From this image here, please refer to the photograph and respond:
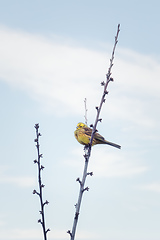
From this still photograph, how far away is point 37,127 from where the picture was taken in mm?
5824

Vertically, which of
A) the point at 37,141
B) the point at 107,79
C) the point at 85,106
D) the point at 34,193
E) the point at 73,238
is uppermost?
the point at 85,106

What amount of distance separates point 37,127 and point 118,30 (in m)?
2.06

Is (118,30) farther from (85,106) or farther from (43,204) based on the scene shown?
(43,204)

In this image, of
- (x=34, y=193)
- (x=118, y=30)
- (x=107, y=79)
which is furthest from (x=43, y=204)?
(x=118, y=30)

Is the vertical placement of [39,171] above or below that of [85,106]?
below

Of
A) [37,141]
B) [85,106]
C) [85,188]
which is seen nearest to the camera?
[85,188]

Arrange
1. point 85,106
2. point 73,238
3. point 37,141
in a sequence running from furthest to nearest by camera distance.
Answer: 1. point 85,106
2. point 37,141
3. point 73,238

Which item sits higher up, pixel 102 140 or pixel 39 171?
pixel 102 140

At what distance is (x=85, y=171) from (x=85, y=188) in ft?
0.79

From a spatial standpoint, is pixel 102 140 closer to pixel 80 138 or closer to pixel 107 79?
pixel 80 138

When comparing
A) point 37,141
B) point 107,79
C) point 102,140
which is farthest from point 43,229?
point 102,140

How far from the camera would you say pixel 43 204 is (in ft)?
16.5

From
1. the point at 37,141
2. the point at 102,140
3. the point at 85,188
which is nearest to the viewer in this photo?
the point at 85,188

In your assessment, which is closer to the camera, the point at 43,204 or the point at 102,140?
the point at 43,204
